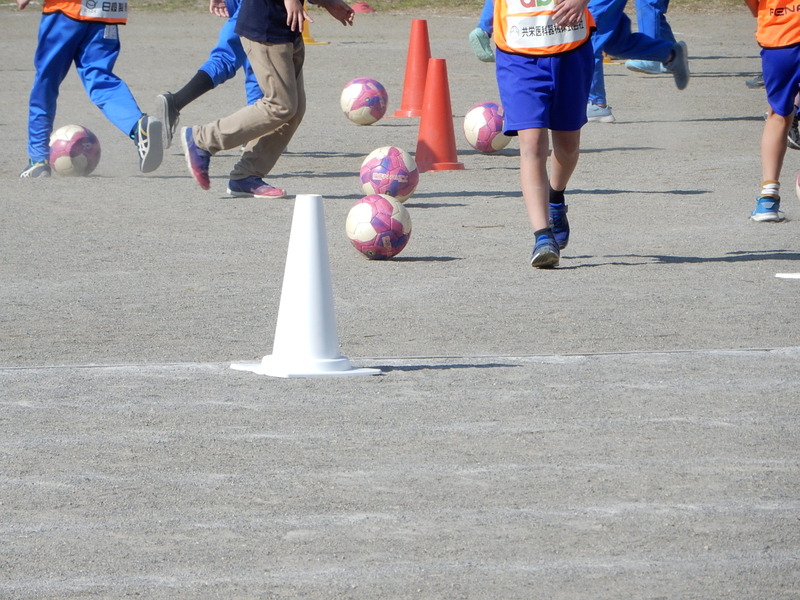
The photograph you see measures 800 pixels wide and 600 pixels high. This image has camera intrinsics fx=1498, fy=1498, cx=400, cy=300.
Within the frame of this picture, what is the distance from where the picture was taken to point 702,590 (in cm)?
342

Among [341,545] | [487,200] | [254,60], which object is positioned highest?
[341,545]

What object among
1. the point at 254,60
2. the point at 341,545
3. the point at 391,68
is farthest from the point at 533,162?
the point at 391,68

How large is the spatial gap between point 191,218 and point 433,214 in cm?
155

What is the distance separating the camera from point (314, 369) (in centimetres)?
545

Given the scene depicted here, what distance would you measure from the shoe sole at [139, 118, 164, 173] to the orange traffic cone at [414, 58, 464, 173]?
228 cm

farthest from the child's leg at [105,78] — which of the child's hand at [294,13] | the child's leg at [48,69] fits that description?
the child's hand at [294,13]

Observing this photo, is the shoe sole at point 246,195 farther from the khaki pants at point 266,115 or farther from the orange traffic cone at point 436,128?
the orange traffic cone at point 436,128

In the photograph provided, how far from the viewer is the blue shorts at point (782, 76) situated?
28.7 feet

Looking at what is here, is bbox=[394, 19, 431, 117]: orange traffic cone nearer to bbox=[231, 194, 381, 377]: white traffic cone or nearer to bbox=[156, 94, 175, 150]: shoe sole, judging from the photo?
bbox=[156, 94, 175, 150]: shoe sole

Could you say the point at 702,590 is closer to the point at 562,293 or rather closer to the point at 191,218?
the point at 562,293

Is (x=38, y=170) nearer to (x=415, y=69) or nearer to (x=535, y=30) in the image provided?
(x=535, y=30)

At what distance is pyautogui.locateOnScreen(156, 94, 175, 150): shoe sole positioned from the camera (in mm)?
10680

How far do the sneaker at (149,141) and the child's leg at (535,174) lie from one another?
11.9 ft

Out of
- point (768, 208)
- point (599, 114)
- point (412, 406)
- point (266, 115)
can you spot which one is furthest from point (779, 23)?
point (599, 114)
